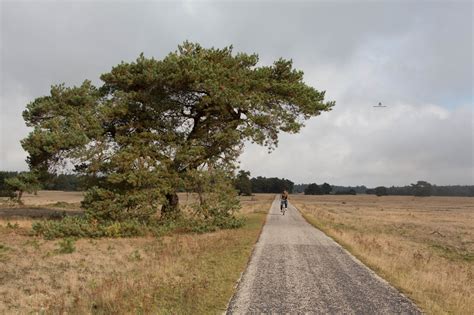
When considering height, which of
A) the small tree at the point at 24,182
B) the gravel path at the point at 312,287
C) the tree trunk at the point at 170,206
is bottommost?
the gravel path at the point at 312,287

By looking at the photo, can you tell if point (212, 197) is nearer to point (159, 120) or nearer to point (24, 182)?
point (159, 120)

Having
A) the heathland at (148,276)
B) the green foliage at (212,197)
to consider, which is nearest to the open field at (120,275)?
the heathland at (148,276)

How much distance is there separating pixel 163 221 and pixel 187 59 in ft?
31.3

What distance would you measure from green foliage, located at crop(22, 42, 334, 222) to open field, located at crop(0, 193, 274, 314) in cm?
368

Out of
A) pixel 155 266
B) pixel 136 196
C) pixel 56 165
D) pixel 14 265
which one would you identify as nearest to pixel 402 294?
pixel 155 266

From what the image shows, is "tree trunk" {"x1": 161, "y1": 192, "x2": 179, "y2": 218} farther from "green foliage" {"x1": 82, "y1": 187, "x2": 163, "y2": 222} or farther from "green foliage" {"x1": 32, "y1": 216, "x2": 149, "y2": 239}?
"green foliage" {"x1": 32, "y1": 216, "x2": 149, "y2": 239}

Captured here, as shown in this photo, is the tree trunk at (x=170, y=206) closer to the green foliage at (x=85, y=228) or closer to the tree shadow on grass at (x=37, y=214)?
the green foliage at (x=85, y=228)

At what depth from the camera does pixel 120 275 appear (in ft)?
42.6

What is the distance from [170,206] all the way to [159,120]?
5.39 metres

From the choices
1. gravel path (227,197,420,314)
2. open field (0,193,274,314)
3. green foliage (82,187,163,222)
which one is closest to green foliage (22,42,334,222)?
green foliage (82,187,163,222)

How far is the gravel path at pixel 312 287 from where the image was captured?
8.56 m

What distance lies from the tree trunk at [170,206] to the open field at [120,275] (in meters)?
4.42

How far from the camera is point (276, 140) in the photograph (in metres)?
28.3

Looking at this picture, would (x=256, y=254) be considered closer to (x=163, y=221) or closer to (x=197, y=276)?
(x=197, y=276)
